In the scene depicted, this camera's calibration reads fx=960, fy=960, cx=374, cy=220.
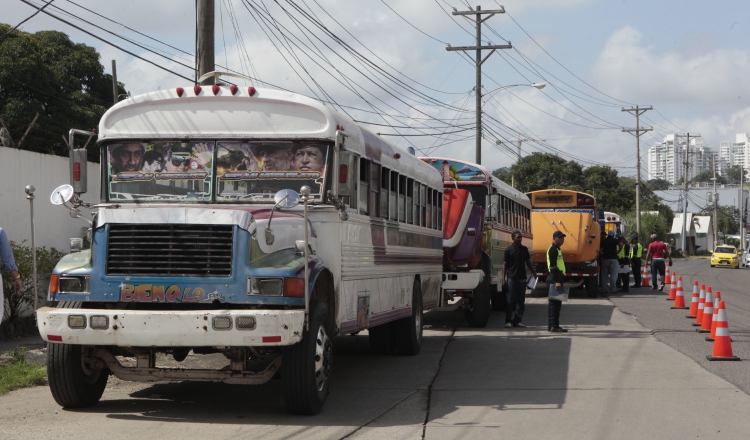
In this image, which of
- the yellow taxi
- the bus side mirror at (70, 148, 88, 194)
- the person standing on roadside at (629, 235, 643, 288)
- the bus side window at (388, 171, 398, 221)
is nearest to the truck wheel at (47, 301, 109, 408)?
the bus side mirror at (70, 148, 88, 194)

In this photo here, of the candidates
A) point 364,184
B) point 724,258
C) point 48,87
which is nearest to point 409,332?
point 364,184

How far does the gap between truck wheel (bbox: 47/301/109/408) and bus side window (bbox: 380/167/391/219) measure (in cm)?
406

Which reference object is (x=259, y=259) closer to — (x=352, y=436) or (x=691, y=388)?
(x=352, y=436)

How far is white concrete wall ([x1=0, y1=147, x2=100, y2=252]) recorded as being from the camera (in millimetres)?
14852

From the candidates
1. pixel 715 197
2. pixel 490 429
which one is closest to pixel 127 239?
pixel 490 429

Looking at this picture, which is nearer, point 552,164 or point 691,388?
point 691,388

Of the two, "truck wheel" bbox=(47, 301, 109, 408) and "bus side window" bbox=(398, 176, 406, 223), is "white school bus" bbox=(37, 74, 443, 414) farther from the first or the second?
"bus side window" bbox=(398, 176, 406, 223)

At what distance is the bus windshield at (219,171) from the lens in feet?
29.7

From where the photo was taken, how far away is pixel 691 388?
10078 millimetres

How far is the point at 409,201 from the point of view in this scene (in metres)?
13.1

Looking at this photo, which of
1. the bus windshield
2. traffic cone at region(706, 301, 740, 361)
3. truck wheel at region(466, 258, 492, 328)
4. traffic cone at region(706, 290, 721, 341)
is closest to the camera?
the bus windshield

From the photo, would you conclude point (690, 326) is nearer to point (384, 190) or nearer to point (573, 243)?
point (384, 190)

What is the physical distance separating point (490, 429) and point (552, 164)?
7032cm

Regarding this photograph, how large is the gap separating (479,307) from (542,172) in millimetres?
60615
